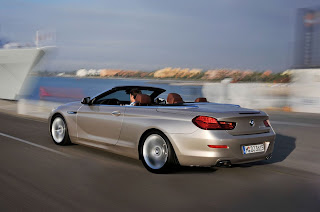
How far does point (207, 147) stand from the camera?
492cm

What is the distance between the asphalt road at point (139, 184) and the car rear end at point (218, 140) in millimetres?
304

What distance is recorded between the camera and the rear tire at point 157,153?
522 cm

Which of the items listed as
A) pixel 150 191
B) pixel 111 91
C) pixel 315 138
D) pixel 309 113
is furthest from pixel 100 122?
pixel 309 113

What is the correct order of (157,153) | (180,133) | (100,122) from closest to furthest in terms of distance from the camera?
(180,133), (157,153), (100,122)

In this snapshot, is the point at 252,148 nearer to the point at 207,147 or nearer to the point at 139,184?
the point at 207,147

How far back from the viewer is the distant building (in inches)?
702

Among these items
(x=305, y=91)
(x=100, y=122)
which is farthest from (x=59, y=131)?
(x=305, y=91)

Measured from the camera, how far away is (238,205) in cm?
402

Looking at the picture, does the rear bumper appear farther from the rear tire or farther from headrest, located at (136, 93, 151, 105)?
headrest, located at (136, 93, 151, 105)

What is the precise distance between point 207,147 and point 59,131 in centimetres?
372

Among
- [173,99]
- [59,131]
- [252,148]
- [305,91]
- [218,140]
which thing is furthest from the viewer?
[305,91]

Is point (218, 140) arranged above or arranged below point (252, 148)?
above

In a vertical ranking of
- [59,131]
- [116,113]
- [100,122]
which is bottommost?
[59,131]

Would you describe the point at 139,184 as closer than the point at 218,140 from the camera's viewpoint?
Yes
